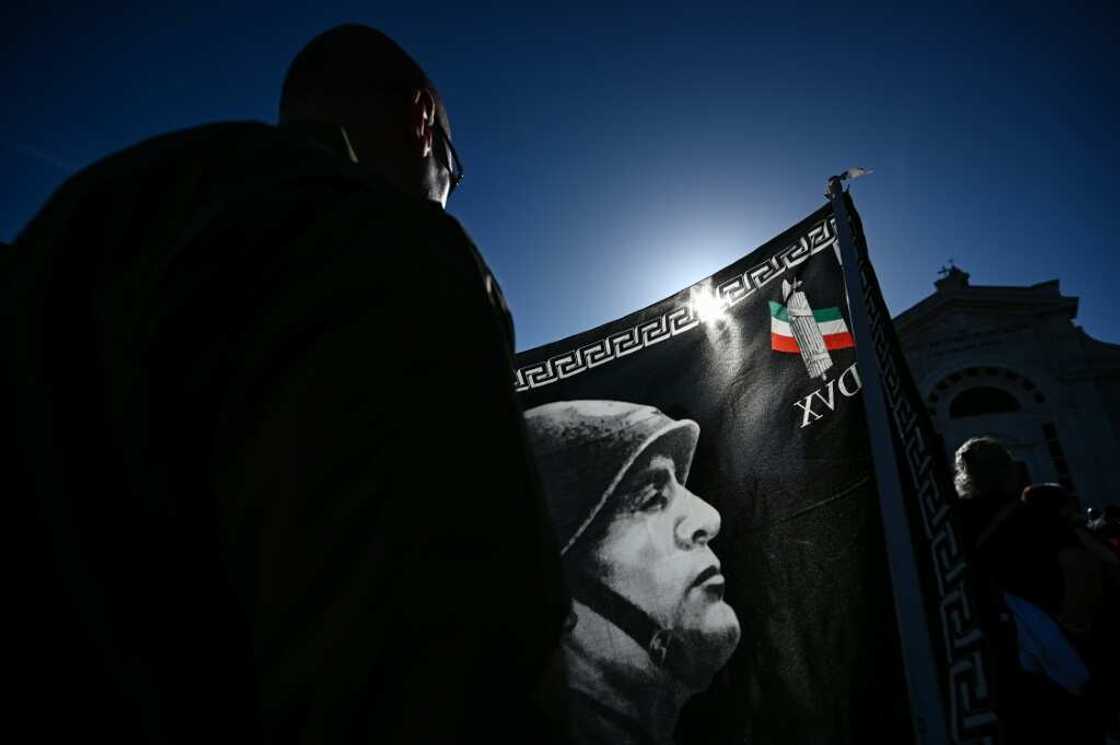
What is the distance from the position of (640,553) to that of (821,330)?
1267 mm

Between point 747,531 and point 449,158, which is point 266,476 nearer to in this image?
point 449,158

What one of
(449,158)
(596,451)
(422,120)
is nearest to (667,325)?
(596,451)

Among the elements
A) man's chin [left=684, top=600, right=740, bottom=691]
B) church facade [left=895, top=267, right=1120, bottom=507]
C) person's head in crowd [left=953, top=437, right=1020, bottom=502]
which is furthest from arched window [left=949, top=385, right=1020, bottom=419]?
man's chin [left=684, top=600, right=740, bottom=691]

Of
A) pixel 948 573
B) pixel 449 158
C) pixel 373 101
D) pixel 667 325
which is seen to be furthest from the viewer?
pixel 667 325

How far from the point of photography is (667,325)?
3168 mm

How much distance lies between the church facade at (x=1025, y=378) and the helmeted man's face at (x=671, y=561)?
17721 millimetres

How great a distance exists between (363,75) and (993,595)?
11.0ft

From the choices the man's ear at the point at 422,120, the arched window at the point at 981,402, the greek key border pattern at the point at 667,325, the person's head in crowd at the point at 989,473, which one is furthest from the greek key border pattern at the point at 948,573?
the arched window at the point at 981,402

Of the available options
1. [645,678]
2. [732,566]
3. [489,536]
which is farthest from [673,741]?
[489,536]

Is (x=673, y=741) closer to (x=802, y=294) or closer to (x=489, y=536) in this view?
(x=802, y=294)

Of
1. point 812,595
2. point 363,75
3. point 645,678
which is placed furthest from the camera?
point 645,678

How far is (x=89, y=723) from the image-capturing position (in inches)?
18.8

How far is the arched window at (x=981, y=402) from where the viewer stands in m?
17.5

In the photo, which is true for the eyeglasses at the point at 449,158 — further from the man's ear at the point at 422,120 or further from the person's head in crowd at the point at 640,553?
the person's head in crowd at the point at 640,553
